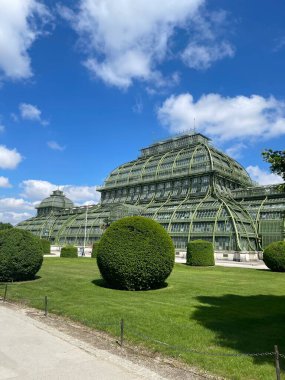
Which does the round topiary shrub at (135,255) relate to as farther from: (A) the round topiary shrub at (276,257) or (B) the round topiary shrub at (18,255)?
(A) the round topiary shrub at (276,257)

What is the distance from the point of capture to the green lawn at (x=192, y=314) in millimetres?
8398

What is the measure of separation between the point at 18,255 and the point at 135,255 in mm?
7154

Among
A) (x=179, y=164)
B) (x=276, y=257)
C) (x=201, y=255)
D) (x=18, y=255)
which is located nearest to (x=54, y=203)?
(x=179, y=164)

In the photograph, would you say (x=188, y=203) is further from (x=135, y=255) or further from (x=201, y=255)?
(x=135, y=255)

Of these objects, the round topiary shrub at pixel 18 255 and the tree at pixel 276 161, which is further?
the round topiary shrub at pixel 18 255

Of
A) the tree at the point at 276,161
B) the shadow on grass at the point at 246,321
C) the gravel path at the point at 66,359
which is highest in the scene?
the tree at the point at 276,161

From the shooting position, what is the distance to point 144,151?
8956cm

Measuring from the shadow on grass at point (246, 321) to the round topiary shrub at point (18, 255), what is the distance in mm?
9935

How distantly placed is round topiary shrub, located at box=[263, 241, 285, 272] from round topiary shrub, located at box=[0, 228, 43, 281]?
20.3 m

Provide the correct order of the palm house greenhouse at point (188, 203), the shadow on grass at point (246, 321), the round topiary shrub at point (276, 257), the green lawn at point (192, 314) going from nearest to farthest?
1. the green lawn at point (192, 314)
2. the shadow on grass at point (246, 321)
3. the round topiary shrub at point (276, 257)
4. the palm house greenhouse at point (188, 203)

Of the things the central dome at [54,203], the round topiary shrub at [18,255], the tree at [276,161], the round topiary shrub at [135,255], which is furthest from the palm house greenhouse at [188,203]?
the tree at [276,161]

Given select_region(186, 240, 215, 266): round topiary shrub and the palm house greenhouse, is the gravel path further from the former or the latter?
the palm house greenhouse

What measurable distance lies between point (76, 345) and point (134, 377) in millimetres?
2578

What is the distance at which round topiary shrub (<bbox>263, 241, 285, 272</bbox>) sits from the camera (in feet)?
101
